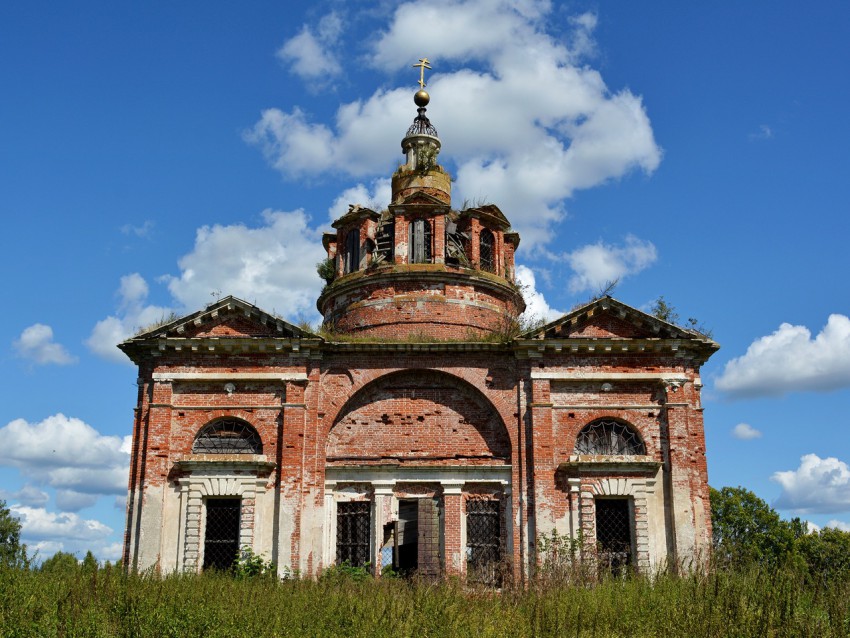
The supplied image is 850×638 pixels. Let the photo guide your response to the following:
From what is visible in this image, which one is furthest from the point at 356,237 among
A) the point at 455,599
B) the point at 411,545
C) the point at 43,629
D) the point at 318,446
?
the point at 43,629

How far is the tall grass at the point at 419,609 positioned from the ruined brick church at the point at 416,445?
19.8 ft

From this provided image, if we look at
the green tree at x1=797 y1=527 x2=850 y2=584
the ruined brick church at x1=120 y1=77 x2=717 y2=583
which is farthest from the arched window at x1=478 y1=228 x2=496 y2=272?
the green tree at x1=797 y1=527 x2=850 y2=584

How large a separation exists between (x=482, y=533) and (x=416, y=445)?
2407 millimetres

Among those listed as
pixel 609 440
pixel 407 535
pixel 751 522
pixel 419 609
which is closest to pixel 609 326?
pixel 609 440

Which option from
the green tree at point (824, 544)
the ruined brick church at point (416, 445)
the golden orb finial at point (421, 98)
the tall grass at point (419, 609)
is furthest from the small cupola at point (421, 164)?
the green tree at point (824, 544)

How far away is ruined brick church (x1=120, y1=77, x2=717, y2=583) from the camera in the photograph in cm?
1764

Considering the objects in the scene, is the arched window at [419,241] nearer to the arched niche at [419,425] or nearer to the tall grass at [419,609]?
the arched niche at [419,425]

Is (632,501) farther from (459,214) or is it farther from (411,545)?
(459,214)

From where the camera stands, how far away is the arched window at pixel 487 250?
2264 cm

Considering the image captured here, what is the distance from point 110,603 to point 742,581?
24.1 feet

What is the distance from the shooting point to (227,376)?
18.5 m

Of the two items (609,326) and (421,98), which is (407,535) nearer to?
(609,326)

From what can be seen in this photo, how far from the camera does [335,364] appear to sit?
18828 mm

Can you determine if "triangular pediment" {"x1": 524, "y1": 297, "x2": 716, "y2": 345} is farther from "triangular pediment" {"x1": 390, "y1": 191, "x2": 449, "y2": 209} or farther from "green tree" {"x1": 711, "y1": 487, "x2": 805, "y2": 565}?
"green tree" {"x1": 711, "y1": 487, "x2": 805, "y2": 565}
